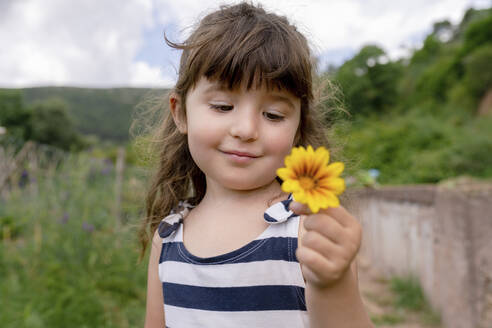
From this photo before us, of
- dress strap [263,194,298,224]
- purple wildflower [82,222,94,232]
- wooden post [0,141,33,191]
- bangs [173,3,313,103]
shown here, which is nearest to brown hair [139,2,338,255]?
bangs [173,3,313,103]

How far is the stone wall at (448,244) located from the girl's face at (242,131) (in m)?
0.51

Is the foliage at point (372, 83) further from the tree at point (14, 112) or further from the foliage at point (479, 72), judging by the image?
the tree at point (14, 112)

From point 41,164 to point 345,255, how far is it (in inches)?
208

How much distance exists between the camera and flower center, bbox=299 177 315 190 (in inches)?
26.9

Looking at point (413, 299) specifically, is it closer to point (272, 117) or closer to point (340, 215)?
point (272, 117)

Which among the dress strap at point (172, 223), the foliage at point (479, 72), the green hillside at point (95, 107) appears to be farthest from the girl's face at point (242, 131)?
the green hillside at point (95, 107)

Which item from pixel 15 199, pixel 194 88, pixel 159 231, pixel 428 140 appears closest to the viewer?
pixel 194 88

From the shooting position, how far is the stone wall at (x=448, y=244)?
10.0 feet

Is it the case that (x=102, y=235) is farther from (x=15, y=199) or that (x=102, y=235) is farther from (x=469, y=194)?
(x=469, y=194)

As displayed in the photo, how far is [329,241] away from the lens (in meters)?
0.77

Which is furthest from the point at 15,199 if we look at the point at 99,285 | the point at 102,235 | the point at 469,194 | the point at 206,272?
the point at 469,194

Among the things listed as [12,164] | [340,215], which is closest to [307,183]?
[340,215]

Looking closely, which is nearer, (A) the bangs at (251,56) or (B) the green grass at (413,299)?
(A) the bangs at (251,56)

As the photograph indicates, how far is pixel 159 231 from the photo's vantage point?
1.42 metres
